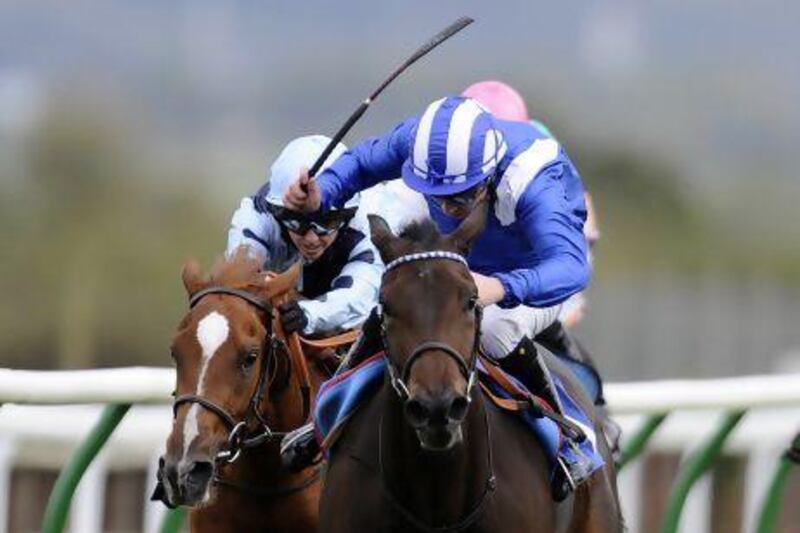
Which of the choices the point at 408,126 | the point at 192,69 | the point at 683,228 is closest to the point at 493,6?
the point at 192,69

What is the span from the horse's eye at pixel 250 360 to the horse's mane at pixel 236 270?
225 millimetres

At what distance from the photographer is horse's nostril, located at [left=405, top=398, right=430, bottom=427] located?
5375mm

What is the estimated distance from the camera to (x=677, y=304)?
778 inches

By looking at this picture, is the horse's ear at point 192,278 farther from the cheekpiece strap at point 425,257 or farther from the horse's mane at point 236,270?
the cheekpiece strap at point 425,257

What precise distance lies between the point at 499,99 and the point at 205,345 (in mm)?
2688

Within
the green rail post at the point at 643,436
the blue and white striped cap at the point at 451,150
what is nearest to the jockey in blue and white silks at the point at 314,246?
the blue and white striped cap at the point at 451,150

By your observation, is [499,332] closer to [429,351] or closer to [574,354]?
[429,351]

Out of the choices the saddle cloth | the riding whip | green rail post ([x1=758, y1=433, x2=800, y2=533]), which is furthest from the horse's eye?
green rail post ([x1=758, y1=433, x2=800, y2=533])

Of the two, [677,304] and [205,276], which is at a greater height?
[205,276]

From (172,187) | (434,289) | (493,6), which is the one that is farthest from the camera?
(493,6)

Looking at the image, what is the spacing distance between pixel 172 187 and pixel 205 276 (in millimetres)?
22405

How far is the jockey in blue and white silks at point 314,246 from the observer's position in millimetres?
6703

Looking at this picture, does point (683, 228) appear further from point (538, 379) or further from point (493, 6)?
point (538, 379)

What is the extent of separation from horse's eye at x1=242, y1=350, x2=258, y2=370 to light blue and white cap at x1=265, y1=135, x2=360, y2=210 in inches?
24.4
